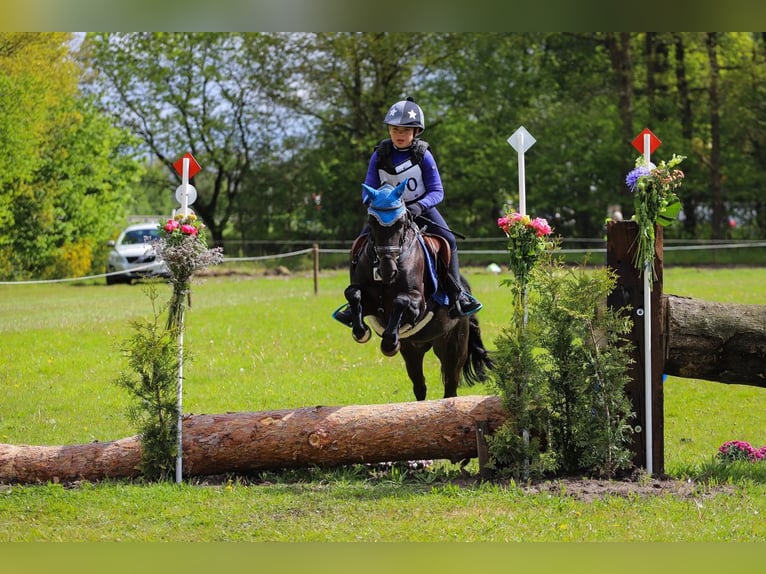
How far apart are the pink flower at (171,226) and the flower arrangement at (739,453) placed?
174 inches

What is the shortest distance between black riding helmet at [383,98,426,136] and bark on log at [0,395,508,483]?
6.80 ft

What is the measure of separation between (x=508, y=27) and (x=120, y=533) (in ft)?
17.5

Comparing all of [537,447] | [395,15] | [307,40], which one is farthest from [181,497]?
[307,40]

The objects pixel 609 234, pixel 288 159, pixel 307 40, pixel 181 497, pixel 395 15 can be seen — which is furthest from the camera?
pixel 288 159

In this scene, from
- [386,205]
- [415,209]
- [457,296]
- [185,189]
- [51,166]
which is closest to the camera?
[386,205]

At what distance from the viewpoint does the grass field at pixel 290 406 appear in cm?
556

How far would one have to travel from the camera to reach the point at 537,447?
21.2 ft

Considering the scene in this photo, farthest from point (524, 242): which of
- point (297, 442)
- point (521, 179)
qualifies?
point (297, 442)

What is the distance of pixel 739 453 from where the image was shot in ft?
23.3

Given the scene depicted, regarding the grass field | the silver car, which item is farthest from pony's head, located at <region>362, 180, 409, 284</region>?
the silver car

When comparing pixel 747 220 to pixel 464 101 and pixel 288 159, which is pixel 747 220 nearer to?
pixel 464 101

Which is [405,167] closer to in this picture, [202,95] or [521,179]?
[521,179]

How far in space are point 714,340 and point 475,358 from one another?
7.15 ft

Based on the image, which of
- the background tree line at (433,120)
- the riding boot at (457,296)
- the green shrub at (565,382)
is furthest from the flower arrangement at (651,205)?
the background tree line at (433,120)
